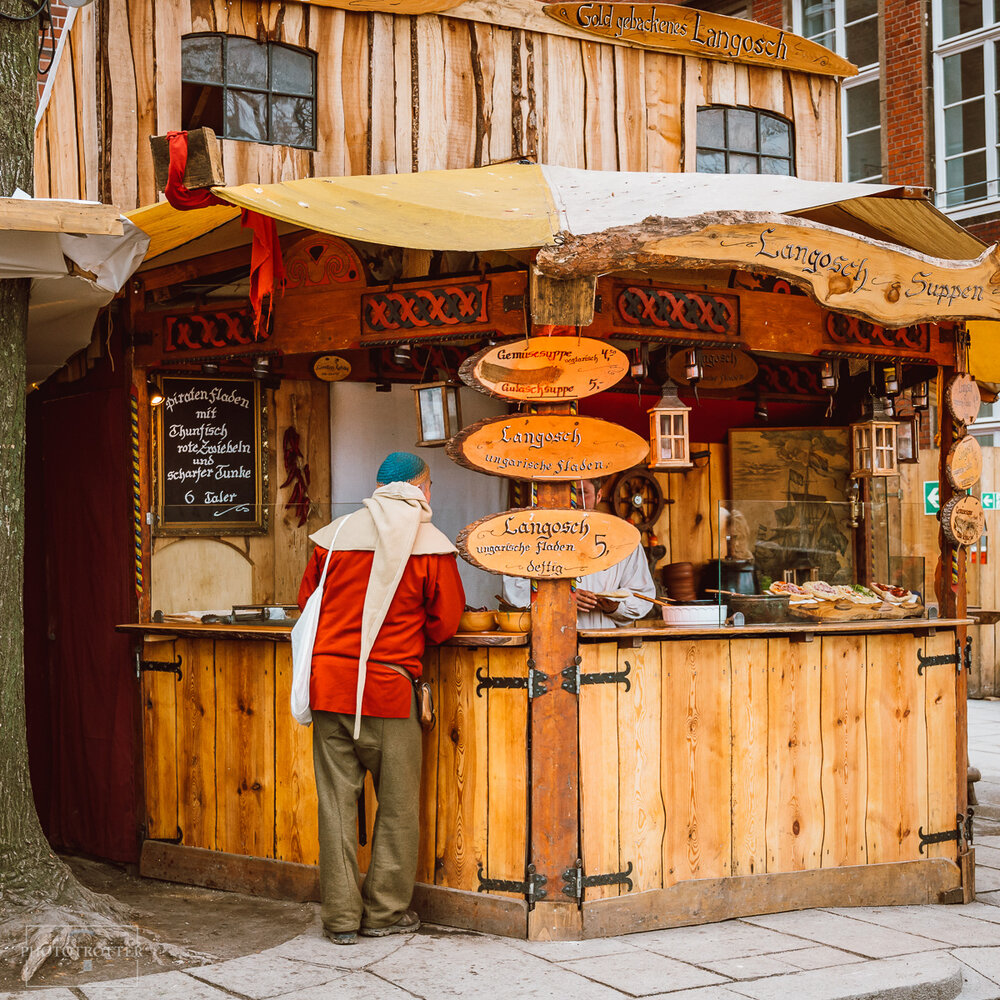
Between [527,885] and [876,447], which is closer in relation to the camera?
[527,885]

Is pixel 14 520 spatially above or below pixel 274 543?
above

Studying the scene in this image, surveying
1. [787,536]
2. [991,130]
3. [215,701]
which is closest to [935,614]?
[787,536]

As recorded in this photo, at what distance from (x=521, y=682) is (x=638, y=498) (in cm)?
370

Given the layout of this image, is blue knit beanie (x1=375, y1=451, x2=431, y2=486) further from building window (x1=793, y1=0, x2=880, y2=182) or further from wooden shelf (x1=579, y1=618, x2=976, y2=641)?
building window (x1=793, y1=0, x2=880, y2=182)

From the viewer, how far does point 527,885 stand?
17.7 ft

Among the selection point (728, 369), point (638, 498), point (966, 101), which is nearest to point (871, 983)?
point (638, 498)

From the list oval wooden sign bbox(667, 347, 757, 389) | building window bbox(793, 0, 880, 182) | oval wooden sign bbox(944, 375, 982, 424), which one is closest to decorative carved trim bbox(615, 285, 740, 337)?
oval wooden sign bbox(944, 375, 982, 424)

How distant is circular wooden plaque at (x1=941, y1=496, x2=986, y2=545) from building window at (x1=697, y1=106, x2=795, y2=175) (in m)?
3.37

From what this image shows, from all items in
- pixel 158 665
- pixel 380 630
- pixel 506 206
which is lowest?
pixel 158 665

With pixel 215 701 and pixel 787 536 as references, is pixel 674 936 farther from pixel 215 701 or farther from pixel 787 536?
pixel 215 701

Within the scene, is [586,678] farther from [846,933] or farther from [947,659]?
[947,659]

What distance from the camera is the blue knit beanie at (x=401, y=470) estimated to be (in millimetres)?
5527

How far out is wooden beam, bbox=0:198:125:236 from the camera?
4879 millimetres

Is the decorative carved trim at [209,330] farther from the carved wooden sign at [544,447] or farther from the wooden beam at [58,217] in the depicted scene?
the carved wooden sign at [544,447]
